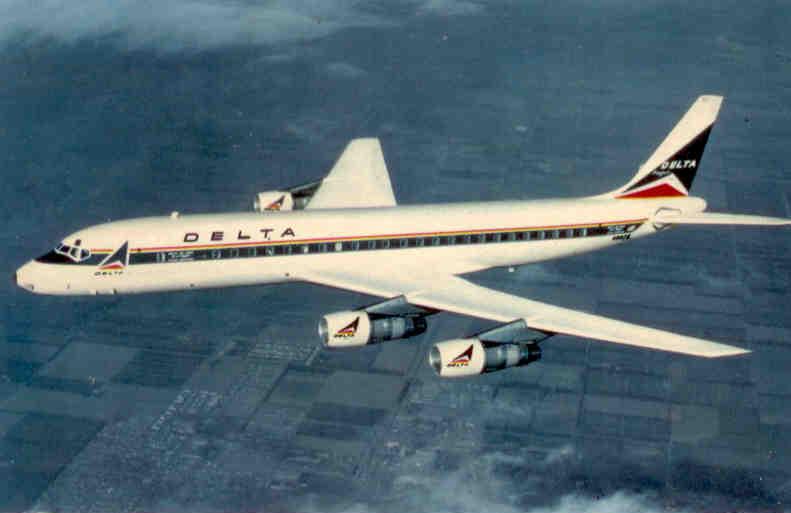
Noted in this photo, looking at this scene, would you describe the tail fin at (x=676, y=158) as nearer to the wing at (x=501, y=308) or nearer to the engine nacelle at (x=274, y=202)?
the wing at (x=501, y=308)

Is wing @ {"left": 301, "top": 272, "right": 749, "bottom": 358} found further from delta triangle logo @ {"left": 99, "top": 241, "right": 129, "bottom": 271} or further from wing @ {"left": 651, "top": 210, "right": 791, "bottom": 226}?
Answer: delta triangle logo @ {"left": 99, "top": 241, "right": 129, "bottom": 271}

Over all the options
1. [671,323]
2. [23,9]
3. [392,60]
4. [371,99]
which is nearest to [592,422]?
[671,323]

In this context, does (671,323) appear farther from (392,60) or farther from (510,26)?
(510,26)

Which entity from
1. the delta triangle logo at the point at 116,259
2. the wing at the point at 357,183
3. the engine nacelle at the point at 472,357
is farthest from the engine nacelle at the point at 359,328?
the wing at the point at 357,183

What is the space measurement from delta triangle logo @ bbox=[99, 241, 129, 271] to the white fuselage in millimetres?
70

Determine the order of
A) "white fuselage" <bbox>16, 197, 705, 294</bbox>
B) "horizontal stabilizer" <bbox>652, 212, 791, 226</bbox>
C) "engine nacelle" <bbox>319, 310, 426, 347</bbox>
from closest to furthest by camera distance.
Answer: "engine nacelle" <bbox>319, 310, 426, 347</bbox>
"white fuselage" <bbox>16, 197, 705, 294</bbox>
"horizontal stabilizer" <bbox>652, 212, 791, 226</bbox>

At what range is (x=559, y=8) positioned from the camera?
649ft

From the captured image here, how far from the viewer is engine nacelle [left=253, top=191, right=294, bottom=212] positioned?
278 ft

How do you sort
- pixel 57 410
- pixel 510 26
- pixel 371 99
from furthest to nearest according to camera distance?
pixel 510 26 < pixel 371 99 < pixel 57 410

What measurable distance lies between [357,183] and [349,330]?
2043 centimetres

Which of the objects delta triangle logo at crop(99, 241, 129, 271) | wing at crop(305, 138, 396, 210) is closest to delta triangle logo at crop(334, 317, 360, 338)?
delta triangle logo at crop(99, 241, 129, 271)

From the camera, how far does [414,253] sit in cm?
7712

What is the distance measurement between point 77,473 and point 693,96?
367ft

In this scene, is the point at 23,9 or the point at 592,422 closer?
the point at 592,422
